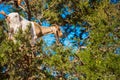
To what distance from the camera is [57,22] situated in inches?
551

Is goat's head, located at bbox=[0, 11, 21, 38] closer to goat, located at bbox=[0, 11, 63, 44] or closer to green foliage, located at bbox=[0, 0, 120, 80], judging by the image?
goat, located at bbox=[0, 11, 63, 44]

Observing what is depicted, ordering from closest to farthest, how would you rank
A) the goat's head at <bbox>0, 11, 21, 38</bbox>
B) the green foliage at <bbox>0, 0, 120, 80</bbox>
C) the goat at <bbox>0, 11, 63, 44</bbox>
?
the green foliage at <bbox>0, 0, 120, 80</bbox> → the goat at <bbox>0, 11, 63, 44</bbox> → the goat's head at <bbox>0, 11, 21, 38</bbox>

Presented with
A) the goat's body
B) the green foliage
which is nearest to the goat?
the goat's body

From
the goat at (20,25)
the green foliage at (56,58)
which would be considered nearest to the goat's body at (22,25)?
the goat at (20,25)

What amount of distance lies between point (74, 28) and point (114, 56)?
651 centimetres

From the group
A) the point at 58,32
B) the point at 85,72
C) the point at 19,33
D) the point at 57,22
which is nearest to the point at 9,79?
the point at 19,33

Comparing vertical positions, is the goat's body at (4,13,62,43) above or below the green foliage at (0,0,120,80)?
above

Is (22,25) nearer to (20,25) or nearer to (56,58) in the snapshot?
(20,25)

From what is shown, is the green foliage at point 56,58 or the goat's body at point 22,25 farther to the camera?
the goat's body at point 22,25

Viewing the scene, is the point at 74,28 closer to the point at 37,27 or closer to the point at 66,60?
A: the point at 37,27

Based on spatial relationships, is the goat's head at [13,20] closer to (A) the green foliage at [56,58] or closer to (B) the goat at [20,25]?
(B) the goat at [20,25]

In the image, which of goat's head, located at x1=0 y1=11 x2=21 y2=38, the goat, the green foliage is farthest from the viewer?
goat's head, located at x1=0 y1=11 x2=21 y2=38

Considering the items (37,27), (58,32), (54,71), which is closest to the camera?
(54,71)

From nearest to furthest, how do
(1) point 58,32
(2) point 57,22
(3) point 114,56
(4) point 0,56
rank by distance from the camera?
(3) point 114,56 → (4) point 0,56 → (1) point 58,32 → (2) point 57,22
